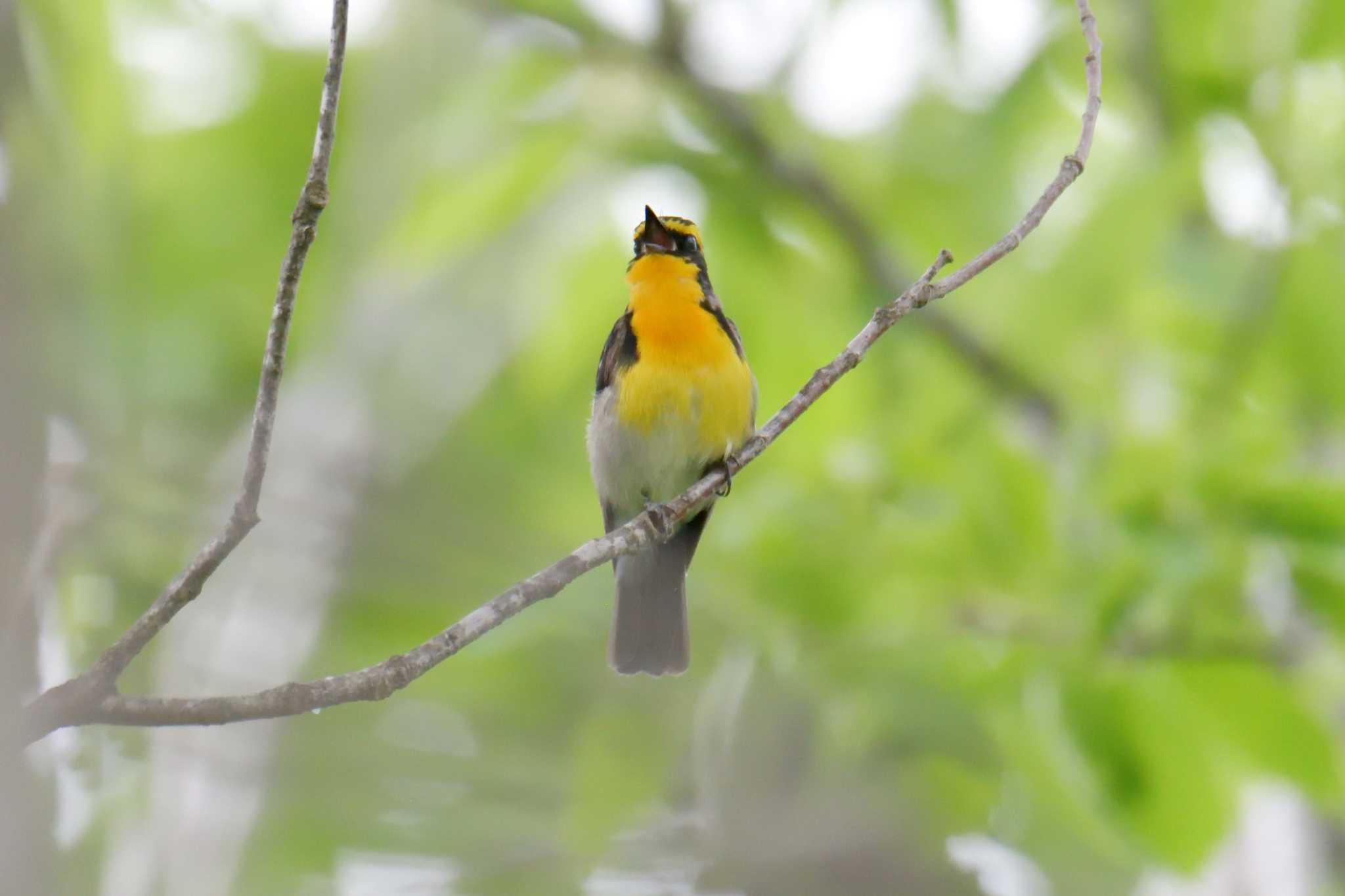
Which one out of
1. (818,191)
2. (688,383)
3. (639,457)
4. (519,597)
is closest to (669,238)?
(688,383)

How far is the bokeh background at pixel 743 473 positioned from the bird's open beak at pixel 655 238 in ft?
3.13

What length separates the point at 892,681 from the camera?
549 cm

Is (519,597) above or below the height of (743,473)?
below

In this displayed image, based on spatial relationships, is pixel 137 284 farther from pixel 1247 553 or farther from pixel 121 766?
pixel 1247 553

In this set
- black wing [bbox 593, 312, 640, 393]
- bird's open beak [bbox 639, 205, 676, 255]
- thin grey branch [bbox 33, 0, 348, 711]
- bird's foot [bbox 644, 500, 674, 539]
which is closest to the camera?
thin grey branch [bbox 33, 0, 348, 711]

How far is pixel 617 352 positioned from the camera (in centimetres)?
612

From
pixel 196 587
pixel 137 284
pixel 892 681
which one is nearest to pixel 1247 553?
pixel 892 681

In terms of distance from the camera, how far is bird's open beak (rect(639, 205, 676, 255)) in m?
6.25

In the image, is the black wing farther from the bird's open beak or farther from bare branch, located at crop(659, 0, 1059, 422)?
bare branch, located at crop(659, 0, 1059, 422)

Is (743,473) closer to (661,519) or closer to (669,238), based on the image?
(669,238)

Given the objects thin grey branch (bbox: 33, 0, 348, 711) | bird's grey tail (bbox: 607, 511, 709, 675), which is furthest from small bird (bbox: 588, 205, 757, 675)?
thin grey branch (bbox: 33, 0, 348, 711)

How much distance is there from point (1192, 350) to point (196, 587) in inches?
207

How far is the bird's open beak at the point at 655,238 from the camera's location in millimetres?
6254

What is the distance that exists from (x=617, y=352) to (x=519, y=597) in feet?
9.80
